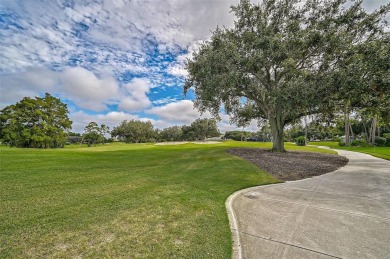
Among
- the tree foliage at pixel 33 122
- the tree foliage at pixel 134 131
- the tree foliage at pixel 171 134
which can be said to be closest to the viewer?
the tree foliage at pixel 33 122

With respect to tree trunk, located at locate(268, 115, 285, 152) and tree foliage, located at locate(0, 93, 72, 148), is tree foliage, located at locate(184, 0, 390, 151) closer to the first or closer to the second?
tree trunk, located at locate(268, 115, 285, 152)

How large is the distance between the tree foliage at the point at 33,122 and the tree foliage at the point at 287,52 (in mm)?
32255

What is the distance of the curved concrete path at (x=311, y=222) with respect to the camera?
274 centimetres

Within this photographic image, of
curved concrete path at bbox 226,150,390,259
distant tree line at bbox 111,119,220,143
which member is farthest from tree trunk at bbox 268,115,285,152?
distant tree line at bbox 111,119,220,143

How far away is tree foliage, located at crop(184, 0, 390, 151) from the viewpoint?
10.7m

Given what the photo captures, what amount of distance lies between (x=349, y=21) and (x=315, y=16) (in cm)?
218

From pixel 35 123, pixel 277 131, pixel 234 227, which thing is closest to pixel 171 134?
pixel 35 123

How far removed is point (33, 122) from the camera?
3231 centimetres

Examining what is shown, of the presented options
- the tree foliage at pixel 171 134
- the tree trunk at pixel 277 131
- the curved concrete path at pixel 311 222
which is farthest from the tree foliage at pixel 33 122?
the tree foliage at pixel 171 134

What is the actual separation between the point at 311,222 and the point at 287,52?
35.9 feet

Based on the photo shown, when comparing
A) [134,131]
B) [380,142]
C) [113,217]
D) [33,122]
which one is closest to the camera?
[113,217]

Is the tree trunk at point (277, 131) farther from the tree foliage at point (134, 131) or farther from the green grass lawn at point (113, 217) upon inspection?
the tree foliage at point (134, 131)

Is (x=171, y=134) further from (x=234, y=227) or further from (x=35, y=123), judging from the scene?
(x=234, y=227)

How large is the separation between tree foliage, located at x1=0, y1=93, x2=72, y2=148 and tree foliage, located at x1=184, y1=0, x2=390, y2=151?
32.3m
